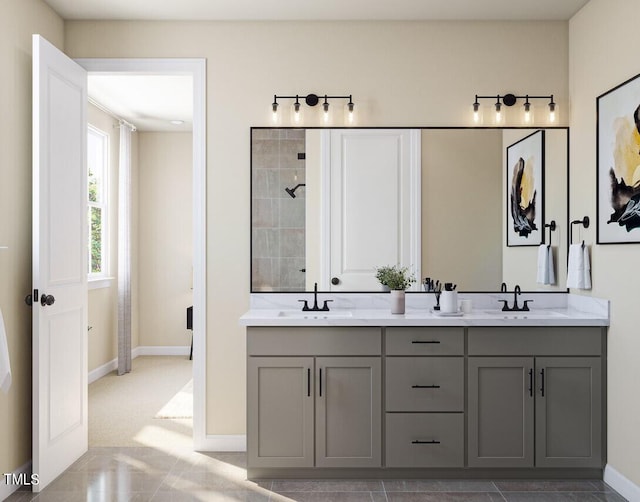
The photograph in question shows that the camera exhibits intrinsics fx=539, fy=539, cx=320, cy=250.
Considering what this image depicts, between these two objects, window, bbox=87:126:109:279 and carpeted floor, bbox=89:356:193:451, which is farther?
window, bbox=87:126:109:279

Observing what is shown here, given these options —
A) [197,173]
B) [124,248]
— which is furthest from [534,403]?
[124,248]

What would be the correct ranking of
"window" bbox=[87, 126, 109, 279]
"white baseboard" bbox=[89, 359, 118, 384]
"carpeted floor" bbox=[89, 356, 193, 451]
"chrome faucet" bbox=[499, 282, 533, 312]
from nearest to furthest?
"chrome faucet" bbox=[499, 282, 533, 312] < "carpeted floor" bbox=[89, 356, 193, 451] < "white baseboard" bbox=[89, 359, 118, 384] < "window" bbox=[87, 126, 109, 279]

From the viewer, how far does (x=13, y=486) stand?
2.81 m

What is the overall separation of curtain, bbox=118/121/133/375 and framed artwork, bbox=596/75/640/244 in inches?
179

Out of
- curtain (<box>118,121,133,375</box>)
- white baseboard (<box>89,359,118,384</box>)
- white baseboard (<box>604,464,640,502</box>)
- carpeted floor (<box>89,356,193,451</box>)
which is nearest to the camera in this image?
white baseboard (<box>604,464,640,502</box>)

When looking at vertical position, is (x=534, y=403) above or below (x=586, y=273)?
below

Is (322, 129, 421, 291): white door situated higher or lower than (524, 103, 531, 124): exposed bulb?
lower

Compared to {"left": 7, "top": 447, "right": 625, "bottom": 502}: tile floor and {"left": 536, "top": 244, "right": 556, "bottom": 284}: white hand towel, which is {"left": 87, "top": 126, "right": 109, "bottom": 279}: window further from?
{"left": 536, "top": 244, "right": 556, "bottom": 284}: white hand towel

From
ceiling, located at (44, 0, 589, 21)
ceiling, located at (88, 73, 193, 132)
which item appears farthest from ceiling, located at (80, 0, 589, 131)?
ceiling, located at (88, 73, 193, 132)

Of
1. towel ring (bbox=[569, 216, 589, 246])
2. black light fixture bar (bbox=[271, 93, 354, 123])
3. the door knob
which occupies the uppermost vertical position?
black light fixture bar (bbox=[271, 93, 354, 123])

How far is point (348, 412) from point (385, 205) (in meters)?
1.29

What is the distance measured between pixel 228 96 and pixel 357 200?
1.06m

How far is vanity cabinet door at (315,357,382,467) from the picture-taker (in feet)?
9.64

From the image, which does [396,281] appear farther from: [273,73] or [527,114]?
[273,73]
